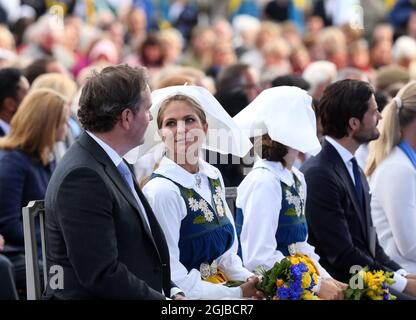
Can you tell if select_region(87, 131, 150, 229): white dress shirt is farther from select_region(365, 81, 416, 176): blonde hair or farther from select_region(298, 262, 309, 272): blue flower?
select_region(365, 81, 416, 176): blonde hair

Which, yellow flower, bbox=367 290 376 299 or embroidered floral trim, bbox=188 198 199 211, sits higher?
embroidered floral trim, bbox=188 198 199 211

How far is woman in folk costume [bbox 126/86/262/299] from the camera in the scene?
5109 mm

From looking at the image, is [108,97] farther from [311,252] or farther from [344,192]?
[344,192]

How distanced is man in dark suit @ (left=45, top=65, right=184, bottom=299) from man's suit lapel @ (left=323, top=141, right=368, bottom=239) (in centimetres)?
162

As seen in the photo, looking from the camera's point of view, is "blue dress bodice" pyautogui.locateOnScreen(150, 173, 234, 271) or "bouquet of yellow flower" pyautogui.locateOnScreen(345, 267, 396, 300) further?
"blue dress bodice" pyautogui.locateOnScreen(150, 173, 234, 271)

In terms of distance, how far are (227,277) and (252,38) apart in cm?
1136

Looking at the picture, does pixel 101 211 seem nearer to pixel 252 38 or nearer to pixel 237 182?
pixel 237 182

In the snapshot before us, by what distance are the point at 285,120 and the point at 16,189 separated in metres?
1.89

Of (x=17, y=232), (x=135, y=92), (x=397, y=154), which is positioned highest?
(x=135, y=92)

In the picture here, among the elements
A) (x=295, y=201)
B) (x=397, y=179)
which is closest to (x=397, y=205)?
(x=397, y=179)

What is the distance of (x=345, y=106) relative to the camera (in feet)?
20.5

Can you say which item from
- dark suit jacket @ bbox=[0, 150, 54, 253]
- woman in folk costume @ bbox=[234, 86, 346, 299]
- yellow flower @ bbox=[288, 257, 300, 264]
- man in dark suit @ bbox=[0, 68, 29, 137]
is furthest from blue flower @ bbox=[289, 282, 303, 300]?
man in dark suit @ bbox=[0, 68, 29, 137]

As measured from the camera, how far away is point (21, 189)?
262 inches
